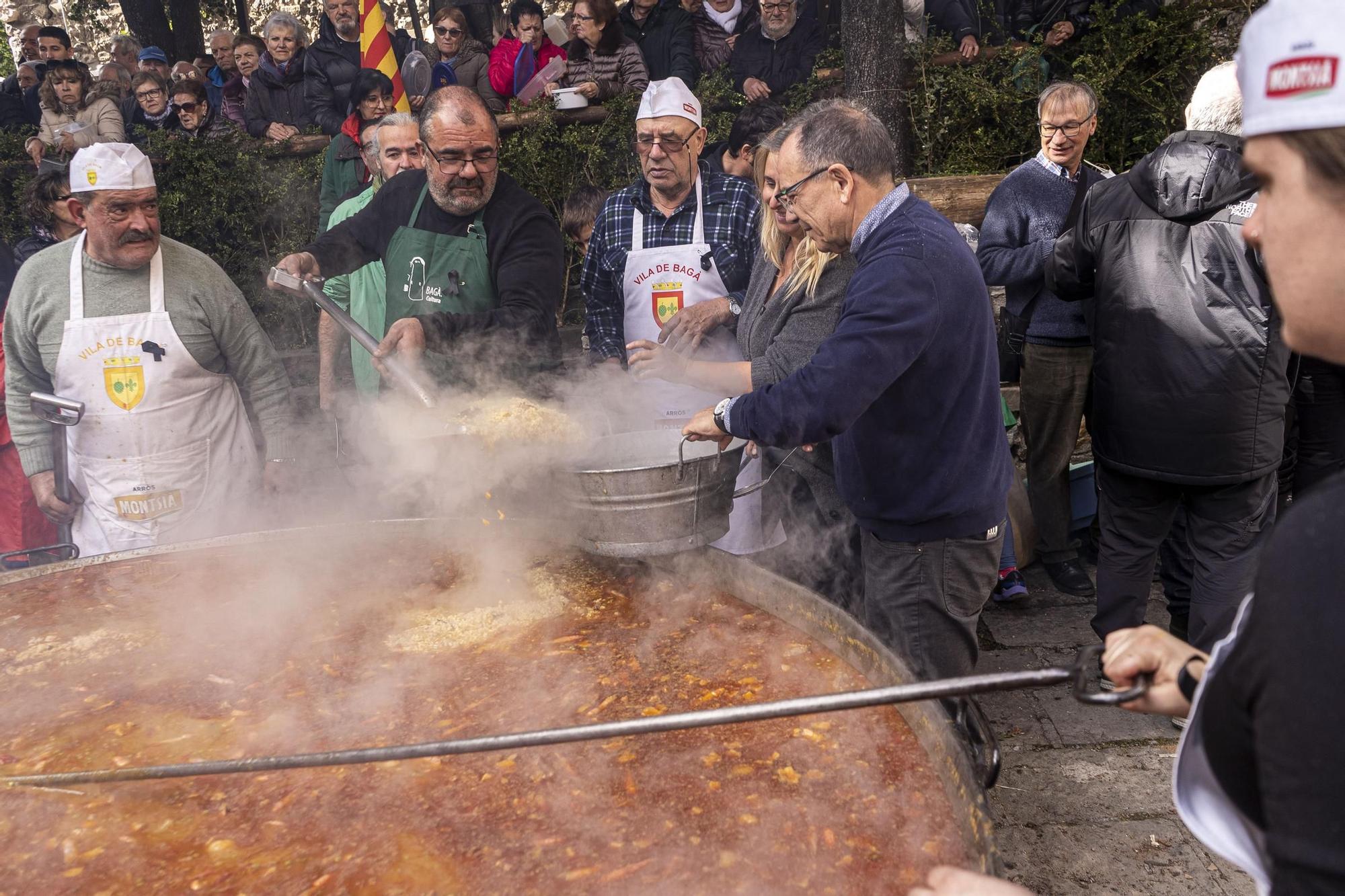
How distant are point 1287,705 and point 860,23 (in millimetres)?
7286

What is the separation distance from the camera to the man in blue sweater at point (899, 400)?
2.60 meters

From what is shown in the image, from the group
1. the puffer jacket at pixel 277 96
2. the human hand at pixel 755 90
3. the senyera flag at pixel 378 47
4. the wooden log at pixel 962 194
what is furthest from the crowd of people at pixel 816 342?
the puffer jacket at pixel 277 96

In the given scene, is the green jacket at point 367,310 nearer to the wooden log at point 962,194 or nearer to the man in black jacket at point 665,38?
the wooden log at point 962,194

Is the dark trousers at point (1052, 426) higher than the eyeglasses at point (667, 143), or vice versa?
the eyeglasses at point (667, 143)

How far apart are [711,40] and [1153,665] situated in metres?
8.09

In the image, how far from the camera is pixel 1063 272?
13.5 ft

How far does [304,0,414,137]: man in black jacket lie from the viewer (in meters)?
9.25

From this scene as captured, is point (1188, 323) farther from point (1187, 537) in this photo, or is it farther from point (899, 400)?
point (899, 400)

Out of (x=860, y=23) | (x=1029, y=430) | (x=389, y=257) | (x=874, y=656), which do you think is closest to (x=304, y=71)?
(x=860, y=23)

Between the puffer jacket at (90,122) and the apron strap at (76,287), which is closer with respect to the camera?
the apron strap at (76,287)

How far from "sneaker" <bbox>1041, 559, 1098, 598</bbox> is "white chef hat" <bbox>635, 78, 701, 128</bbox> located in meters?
3.18

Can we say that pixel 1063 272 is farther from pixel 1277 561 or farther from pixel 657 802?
pixel 1277 561

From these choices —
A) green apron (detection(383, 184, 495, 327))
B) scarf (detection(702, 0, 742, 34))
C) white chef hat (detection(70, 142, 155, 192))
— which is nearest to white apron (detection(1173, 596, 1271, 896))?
green apron (detection(383, 184, 495, 327))

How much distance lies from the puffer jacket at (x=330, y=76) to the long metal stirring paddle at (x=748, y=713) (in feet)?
28.4
